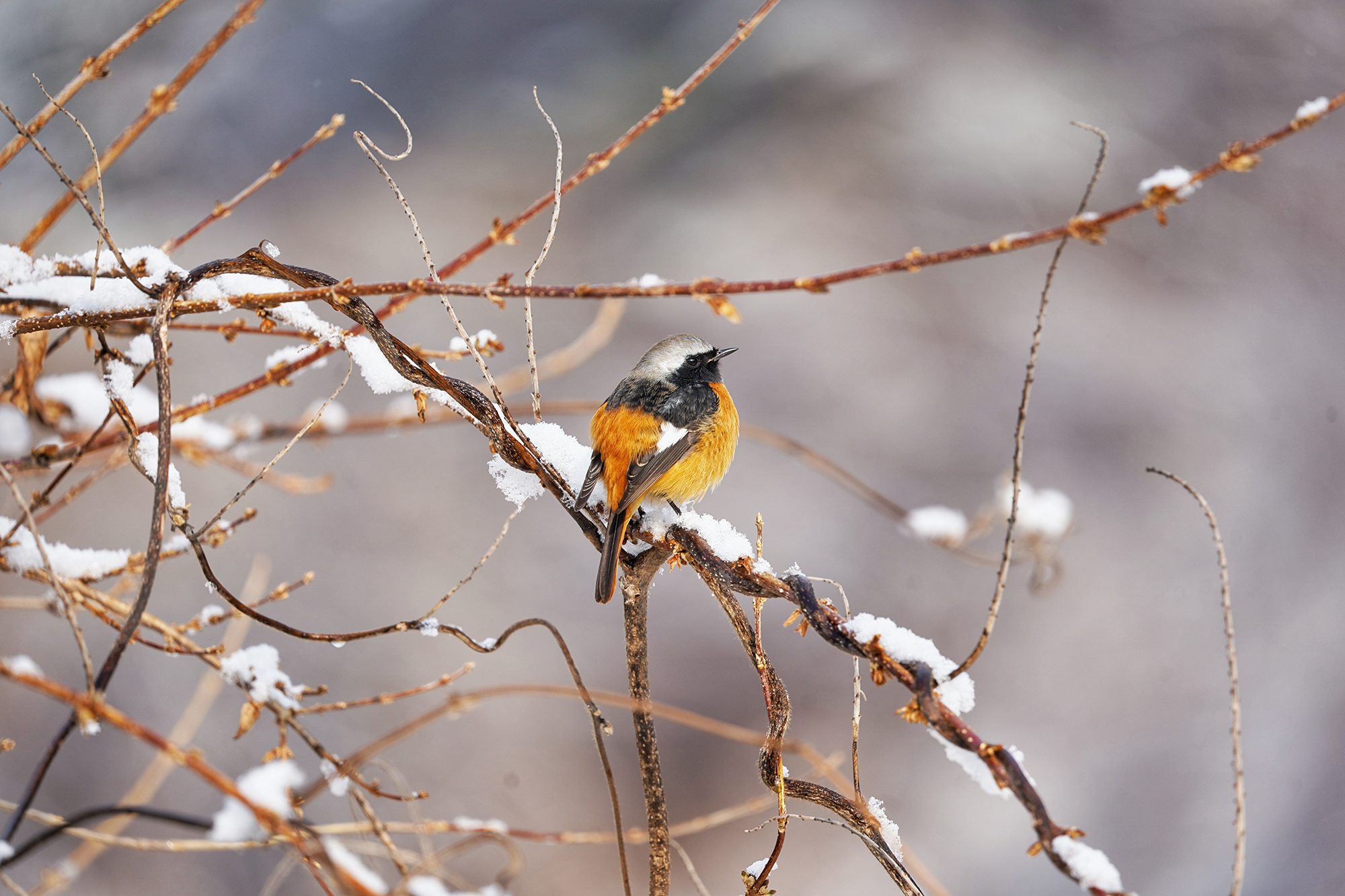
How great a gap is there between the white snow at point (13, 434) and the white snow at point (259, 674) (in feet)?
3.35

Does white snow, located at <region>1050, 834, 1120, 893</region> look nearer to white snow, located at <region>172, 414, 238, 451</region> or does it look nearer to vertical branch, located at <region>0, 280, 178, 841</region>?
vertical branch, located at <region>0, 280, 178, 841</region>

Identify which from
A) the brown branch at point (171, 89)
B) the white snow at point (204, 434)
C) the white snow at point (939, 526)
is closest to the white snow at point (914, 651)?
the brown branch at point (171, 89)

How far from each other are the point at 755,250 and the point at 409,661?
185 cm

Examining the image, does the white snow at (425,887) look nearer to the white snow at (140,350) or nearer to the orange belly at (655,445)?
the orange belly at (655,445)

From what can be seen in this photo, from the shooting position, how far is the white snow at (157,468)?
2.32ft

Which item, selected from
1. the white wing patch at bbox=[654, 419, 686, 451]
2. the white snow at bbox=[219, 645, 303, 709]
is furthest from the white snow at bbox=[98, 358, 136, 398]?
the white wing patch at bbox=[654, 419, 686, 451]

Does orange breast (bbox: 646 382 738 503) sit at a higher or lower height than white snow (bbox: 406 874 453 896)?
higher

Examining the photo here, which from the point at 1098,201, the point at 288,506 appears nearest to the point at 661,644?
the point at 288,506

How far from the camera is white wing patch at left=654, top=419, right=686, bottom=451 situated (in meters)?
1.10

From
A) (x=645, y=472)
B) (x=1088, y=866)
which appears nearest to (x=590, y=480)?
(x=645, y=472)

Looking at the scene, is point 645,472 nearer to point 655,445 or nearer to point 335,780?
point 655,445

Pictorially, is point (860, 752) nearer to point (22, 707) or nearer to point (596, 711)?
point (596, 711)

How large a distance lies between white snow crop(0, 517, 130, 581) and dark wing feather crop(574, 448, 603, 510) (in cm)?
58

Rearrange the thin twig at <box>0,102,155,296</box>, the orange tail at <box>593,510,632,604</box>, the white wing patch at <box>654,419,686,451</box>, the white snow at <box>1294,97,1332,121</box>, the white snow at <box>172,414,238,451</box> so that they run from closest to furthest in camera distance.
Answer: the white snow at <box>1294,97,1332,121</box> → the thin twig at <box>0,102,155,296</box> → the orange tail at <box>593,510,632,604</box> → the white wing patch at <box>654,419,686,451</box> → the white snow at <box>172,414,238,451</box>
